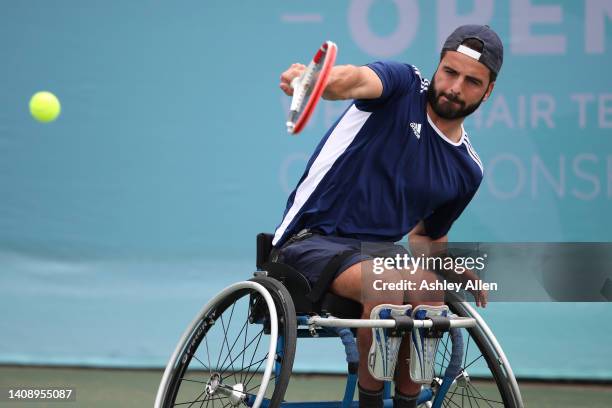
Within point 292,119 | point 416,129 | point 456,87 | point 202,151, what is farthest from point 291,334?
point 202,151

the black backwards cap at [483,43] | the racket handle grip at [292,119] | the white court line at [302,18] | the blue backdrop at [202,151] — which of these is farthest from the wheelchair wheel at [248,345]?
the white court line at [302,18]

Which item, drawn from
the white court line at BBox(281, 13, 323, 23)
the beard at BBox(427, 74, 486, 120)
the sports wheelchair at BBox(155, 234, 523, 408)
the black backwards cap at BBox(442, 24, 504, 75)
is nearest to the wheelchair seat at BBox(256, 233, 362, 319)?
the sports wheelchair at BBox(155, 234, 523, 408)

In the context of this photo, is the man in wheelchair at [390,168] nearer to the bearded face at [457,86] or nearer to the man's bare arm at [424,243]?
the bearded face at [457,86]

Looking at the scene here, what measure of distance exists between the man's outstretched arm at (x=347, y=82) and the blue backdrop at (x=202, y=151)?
1.94 metres

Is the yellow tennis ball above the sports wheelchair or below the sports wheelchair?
above

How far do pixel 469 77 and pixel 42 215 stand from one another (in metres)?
2.48

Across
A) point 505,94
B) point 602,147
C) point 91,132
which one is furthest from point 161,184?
point 602,147

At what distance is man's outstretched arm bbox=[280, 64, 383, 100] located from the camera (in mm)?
2855

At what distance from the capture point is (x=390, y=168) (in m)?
3.24

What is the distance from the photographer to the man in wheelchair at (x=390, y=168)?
3.14 m

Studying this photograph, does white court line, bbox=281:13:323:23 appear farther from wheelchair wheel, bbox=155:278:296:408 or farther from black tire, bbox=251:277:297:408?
black tire, bbox=251:277:297:408

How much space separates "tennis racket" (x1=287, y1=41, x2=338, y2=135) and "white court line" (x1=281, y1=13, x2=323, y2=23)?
2334 mm

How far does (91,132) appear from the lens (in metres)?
5.09

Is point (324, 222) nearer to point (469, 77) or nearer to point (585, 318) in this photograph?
point (469, 77)
